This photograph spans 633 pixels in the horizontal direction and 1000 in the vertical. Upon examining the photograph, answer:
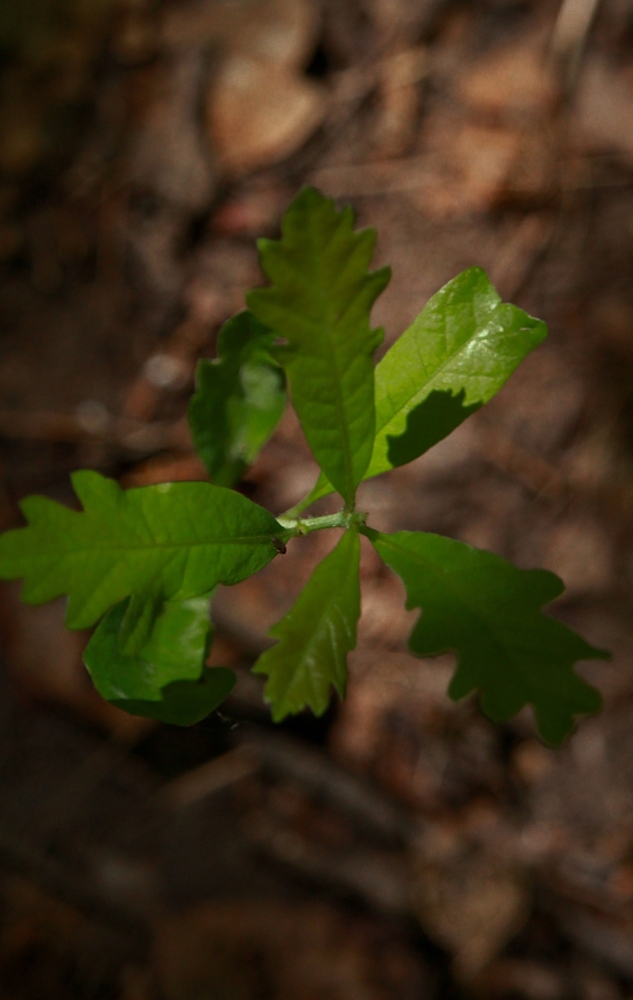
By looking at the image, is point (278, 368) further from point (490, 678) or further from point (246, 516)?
point (490, 678)

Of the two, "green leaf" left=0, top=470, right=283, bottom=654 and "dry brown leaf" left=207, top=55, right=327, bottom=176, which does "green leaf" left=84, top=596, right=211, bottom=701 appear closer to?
"green leaf" left=0, top=470, right=283, bottom=654

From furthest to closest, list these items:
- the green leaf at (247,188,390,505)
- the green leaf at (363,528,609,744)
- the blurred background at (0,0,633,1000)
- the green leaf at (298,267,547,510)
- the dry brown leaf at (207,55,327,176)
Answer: the dry brown leaf at (207,55,327,176)
the blurred background at (0,0,633,1000)
the green leaf at (298,267,547,510)
the green leaf at (363,528,609,744)
the green leaf at (247,188,390,505)

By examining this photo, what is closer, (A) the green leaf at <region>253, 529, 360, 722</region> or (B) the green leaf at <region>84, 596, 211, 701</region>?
(A) the green leaf at <region>253, 529, 360, 722</region>

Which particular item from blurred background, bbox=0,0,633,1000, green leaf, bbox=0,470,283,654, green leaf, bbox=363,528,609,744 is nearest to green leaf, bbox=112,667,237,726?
green leaf, bbox=0,470,283,654

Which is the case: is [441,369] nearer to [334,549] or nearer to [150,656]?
[334,549]

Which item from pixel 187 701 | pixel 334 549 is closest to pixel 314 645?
pixel 334 549

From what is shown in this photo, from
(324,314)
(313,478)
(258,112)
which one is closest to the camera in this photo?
(324,314)
